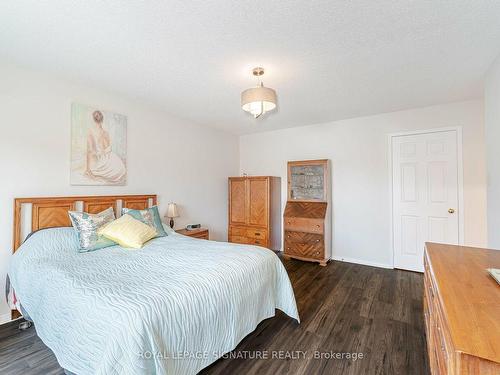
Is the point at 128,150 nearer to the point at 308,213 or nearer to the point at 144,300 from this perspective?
the point at 144,300

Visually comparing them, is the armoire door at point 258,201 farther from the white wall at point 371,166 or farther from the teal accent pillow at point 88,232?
the teal accent pillow at point 88,232

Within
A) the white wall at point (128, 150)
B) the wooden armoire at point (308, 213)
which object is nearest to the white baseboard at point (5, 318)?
the white wall at point (128, 150)

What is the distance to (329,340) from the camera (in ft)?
6.59

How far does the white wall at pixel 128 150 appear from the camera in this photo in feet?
7.36

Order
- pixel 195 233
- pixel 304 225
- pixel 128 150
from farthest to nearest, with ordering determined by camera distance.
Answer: pixel 304 225 → pixel 195 233 → pixel 128 150

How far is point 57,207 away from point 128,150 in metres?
1.07

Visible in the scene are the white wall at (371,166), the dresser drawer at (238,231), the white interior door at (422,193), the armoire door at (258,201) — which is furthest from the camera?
the dresser drawer at (238,231)

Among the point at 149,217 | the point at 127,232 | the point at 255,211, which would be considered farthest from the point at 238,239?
the point at 127,232

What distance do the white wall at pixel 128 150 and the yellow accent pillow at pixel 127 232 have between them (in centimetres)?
68

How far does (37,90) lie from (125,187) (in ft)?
4.40

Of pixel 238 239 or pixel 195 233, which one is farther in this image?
pixel 238 239

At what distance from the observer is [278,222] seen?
4.80 metres

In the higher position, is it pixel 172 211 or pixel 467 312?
pixel 172 211

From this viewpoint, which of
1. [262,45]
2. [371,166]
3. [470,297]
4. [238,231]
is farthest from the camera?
[238,231]
